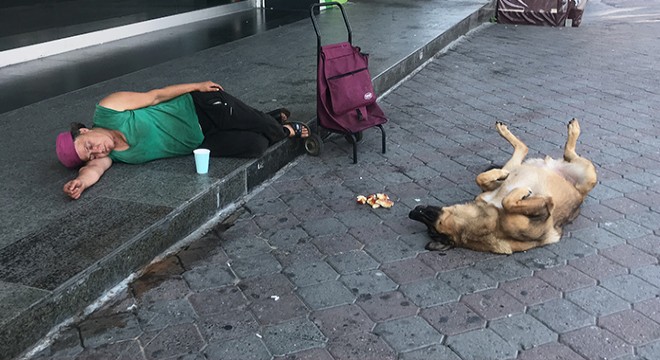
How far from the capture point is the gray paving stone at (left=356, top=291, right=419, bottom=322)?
318cm

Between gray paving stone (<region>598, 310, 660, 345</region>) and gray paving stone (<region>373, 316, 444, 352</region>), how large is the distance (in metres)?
0.88

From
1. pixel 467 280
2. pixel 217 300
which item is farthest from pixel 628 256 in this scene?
pixel 217 300

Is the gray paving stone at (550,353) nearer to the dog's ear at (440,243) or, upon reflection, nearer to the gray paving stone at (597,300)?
the gray paving stone at (597,300)

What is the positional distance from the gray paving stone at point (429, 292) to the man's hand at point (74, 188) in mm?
2070

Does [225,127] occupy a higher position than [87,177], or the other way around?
[225,127]

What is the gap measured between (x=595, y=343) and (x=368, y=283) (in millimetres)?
1194

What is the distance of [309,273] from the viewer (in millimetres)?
3557

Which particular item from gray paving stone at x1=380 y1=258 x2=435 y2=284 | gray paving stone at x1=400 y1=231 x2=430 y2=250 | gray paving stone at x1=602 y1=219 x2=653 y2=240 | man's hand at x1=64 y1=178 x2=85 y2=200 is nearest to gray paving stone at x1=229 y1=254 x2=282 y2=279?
gray paving stone at x1=380 y1=258 x2=435 y2=284

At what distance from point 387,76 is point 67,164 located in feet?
13.3

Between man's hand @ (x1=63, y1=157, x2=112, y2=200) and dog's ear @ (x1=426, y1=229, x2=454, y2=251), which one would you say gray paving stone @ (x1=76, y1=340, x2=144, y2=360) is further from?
dog's ear @ (x1=426, y1=229, x2=454, y2=251)

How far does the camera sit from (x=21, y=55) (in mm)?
7137

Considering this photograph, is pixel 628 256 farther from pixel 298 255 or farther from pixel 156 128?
pixel 156 128

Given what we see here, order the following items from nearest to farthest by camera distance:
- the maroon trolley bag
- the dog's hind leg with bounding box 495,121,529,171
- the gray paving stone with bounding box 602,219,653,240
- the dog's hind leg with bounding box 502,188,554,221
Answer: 1. the dog's hind leg with bounding box 502,188,554,221
2. the gray paving stone with bounding box 602,219,653,240
3. the dog's hind leg with bounding box 495,121,529,171
4. the maroon trolley bag

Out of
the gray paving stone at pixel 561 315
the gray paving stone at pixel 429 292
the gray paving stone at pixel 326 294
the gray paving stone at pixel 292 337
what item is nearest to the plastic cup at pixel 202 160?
the gray paving stone at pixel 326 294
